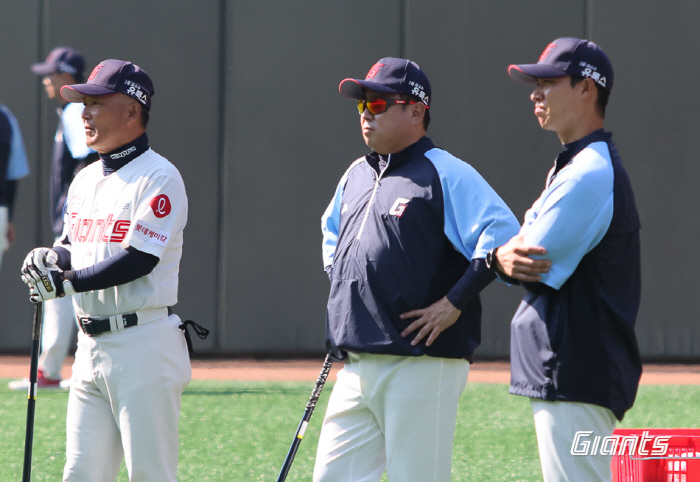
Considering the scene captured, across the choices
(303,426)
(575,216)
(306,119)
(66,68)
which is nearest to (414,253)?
(575,216)

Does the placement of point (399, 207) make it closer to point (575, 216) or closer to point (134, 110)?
point (575, 216)

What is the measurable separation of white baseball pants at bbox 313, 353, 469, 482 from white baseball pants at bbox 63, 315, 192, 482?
2.13 ft

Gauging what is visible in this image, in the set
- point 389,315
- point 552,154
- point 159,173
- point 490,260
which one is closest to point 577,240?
point 490,260

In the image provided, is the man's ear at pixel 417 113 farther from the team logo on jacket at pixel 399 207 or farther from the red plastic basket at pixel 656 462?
the red plastic basket at pixel 656 462

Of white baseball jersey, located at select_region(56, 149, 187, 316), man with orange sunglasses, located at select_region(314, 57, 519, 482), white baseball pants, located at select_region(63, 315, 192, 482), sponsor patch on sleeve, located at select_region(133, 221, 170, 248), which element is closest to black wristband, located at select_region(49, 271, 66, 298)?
white baseball jersey, located at select_region(56, 149, 187, 316)

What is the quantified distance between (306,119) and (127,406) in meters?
6.55

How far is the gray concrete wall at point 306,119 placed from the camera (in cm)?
959

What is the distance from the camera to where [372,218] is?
3.51 meters

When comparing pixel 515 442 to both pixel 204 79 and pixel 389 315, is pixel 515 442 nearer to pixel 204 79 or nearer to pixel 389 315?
pixel 389 315

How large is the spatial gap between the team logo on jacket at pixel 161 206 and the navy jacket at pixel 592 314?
150 cm

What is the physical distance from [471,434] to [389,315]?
3.02m

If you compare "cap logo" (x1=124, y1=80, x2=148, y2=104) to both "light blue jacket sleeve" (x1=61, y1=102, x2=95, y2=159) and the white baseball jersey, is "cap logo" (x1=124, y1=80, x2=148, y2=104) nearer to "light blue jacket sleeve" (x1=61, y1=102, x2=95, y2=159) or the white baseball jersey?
the white baseball jersey

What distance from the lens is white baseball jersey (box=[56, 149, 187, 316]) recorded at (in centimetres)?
352

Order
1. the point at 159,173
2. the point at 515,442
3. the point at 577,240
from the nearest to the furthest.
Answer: the point at 577,240 → the point at 159,173 → the point at 515,442
